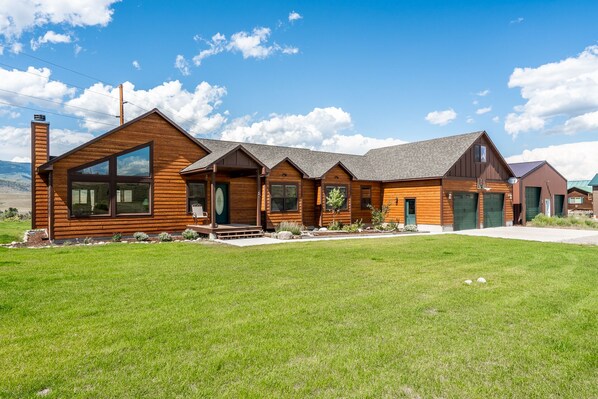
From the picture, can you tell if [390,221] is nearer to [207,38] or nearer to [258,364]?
[207,38]

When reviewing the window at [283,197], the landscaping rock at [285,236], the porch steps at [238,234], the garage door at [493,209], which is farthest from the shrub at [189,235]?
the garage door at [493,209]

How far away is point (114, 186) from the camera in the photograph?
15.0m

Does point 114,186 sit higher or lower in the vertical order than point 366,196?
higher

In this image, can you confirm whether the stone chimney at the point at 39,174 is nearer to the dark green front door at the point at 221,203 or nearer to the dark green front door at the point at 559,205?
the dark green front door at the point at 221,203

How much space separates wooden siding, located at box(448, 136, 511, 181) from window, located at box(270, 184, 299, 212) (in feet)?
29.6

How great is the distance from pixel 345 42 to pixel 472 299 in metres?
14.3

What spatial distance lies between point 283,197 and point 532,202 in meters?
20.6

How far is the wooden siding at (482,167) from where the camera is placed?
71.6 ft

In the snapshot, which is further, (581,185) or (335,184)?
(581,185)

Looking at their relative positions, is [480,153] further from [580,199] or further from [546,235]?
[580,199]

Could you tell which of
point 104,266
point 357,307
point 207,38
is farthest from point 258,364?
point 207,38

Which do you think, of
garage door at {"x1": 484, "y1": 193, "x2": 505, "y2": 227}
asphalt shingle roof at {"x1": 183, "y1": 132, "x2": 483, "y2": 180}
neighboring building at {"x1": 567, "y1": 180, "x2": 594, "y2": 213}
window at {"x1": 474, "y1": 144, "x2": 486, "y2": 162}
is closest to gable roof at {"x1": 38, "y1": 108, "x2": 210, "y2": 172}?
asphalt shingle roof at {"x1": 183, "y1": 132, "x2": 483, "y2": 180}

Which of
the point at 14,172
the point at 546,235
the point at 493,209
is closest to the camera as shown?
the point at 546,235

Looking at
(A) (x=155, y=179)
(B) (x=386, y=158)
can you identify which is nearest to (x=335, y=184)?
(B) (x=386, y=158)
